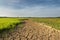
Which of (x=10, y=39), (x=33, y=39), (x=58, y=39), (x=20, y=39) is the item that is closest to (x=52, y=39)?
(x=58, y=39)

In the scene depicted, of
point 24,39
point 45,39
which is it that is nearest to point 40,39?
point 45,39

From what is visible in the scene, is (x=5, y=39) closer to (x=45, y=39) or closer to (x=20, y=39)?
(x=20, y=39)

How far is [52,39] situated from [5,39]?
3613mm

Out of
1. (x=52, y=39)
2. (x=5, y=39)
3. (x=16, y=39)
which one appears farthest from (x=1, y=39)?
(x=52, y=39)

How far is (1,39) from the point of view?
37.7 feet

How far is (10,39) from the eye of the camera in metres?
11.5

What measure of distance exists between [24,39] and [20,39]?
30 centimetres

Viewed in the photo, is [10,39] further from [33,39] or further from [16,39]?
[33,39]

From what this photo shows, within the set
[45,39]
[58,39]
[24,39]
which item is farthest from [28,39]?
[58,39]

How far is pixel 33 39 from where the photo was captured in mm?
11945

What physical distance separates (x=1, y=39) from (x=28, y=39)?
204 cm

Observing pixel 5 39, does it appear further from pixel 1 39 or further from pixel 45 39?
pixel 45 39

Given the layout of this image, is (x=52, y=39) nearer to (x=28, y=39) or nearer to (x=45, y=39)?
(x=45, y=39)

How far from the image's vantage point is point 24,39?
11758 millimetres
